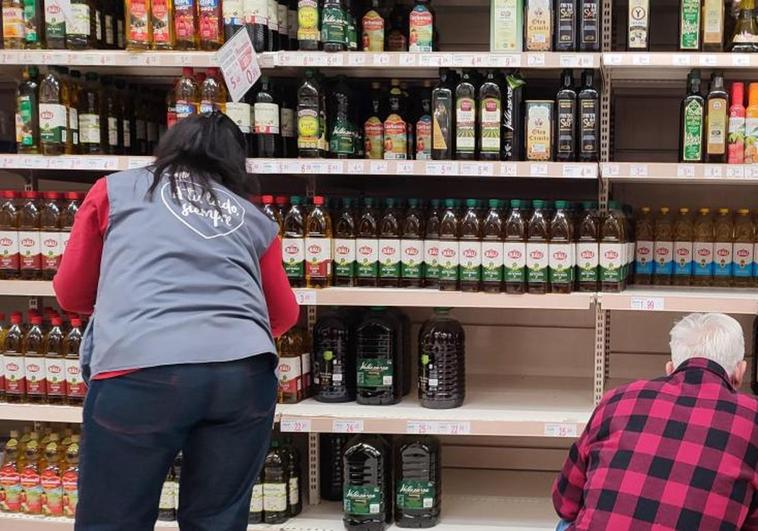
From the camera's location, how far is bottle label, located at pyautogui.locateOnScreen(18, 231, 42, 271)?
9.94ft

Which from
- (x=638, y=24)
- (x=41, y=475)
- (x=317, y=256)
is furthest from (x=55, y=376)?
(x=638, y=24)

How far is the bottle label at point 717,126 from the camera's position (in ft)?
9.20

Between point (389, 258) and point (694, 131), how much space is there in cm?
119

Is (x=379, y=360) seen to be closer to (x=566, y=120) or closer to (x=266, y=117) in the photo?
(x=266, y=117)

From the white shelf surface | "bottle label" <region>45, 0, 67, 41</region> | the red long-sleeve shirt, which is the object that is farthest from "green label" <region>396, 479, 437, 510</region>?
"bottle label" <region>45, 0, 67, 41</region>

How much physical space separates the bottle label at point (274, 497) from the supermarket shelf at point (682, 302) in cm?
137

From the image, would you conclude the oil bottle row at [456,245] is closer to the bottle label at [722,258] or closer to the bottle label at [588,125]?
the bottle label at [588,125]

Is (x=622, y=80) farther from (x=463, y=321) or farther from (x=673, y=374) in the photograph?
(x=673, y=374)

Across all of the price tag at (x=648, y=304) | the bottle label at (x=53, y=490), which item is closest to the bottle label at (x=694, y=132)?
the price tag at (x=648, y=304)

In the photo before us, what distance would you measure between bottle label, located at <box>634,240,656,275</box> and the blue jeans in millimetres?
1703

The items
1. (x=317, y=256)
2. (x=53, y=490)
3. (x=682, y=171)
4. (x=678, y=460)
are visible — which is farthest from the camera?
(x=53, y=490)

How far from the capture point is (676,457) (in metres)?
1.68

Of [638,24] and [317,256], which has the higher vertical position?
[638,24]

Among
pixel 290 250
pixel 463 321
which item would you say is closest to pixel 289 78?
pixel 290 250
